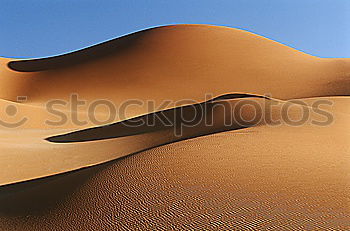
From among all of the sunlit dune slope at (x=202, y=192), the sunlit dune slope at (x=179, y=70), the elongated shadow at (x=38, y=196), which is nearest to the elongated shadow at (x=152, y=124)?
the sunlit dune slope at (x=202, y=192)

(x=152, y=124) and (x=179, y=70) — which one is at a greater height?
(x=179, y=70)

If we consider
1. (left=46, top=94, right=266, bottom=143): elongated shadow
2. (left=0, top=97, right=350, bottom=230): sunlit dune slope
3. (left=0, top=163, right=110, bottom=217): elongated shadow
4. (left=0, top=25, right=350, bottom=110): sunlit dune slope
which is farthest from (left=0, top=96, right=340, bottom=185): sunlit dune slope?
(left=0, top=25, right=350, bottom=110): sunlit dune slope

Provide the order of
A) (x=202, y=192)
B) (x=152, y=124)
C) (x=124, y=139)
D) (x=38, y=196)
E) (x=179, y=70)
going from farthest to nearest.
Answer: (x=179, y=70) → (x=152, y=124) → (x=124, y=139) → (x=38, y=196) → (x=202, y=192)

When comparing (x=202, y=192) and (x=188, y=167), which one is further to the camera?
(x=188, y=167)

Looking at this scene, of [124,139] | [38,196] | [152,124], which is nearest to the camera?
[38,196]

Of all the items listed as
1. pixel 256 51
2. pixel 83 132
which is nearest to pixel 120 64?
pixel 256 51

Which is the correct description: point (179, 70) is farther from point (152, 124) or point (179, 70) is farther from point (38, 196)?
point (38, 196)

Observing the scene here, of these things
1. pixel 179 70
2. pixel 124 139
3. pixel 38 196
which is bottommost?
pixel 124 139

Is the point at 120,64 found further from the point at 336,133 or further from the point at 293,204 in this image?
the point at 293,204

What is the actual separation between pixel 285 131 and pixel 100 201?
4.77 meters

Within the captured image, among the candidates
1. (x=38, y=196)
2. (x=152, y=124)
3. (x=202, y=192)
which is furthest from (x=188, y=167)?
(x=152, y=124)

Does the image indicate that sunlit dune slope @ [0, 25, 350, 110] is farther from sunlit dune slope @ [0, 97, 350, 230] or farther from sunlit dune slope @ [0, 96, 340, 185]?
sunlit dune slope @ [0, 97, 350, 230]

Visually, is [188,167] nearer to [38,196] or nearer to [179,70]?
[38,196]

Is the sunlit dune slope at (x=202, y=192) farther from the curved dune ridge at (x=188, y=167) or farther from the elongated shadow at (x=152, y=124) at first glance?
the elongated shadow at (x=152, y=124)
